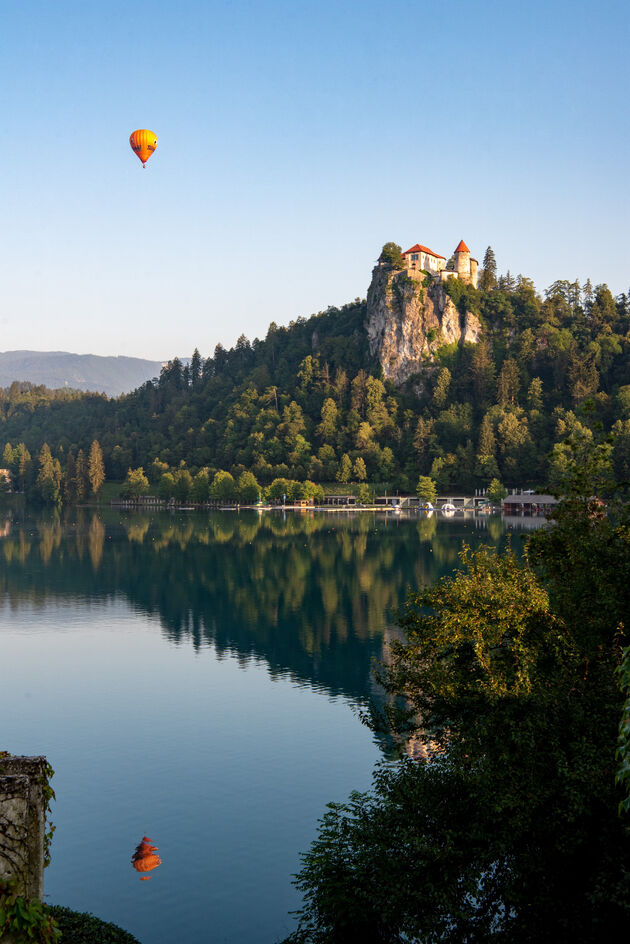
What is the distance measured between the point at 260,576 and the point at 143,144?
151 feet

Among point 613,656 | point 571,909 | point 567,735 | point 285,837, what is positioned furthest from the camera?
point 285,837

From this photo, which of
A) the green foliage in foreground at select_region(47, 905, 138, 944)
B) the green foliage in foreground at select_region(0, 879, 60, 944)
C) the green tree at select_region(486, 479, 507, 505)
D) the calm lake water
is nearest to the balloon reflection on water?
the calm lake water

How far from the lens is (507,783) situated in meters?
17.8

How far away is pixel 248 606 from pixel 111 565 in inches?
1305

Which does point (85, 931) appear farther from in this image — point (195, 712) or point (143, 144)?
point (143, 144)

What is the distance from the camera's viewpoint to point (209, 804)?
32.3 meters

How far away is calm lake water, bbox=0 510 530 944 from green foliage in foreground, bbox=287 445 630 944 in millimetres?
4957

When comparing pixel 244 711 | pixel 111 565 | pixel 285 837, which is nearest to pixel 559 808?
pixel 285 837

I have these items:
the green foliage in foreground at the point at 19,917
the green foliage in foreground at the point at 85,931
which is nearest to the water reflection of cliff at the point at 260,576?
the green foliage in foreground at the point at 85,931

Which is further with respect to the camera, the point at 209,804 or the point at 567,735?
the point at 209,804

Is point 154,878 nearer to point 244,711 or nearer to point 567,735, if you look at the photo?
point 567,735

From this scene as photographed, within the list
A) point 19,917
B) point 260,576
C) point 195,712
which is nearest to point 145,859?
point 195,712

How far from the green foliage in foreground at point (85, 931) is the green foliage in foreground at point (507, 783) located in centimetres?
535

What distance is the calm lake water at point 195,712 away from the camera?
26.5 m
